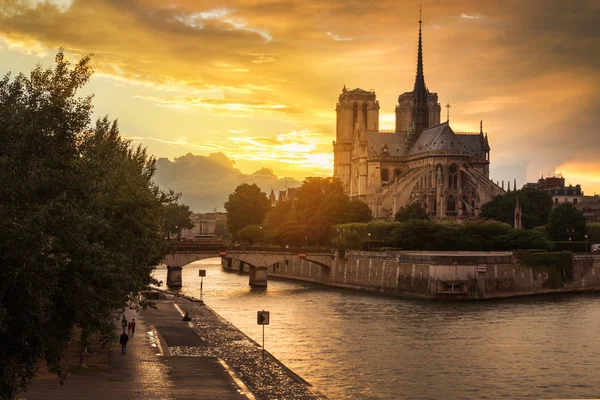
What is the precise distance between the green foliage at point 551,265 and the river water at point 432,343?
140 inches

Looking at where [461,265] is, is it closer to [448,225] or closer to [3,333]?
[448,225]

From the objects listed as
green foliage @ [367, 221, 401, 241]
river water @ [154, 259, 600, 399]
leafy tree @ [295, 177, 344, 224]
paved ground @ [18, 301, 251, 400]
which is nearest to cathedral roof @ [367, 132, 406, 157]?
leafy tree @ [295, 177, 344, 224]

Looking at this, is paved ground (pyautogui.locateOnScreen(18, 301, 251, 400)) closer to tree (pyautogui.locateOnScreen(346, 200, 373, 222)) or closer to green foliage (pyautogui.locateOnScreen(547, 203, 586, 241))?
green foliage (pyautogui.locateOnScreen(547, 203, 586, 241))

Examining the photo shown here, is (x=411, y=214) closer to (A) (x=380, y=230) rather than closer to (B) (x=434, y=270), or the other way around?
(A) (x=380, y=230)

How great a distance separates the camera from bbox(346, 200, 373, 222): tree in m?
121

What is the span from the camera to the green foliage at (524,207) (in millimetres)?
132875

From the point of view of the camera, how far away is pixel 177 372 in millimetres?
34562

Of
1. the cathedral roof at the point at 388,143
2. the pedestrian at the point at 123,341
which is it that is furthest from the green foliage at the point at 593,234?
the pedestrian at the point at 123,341

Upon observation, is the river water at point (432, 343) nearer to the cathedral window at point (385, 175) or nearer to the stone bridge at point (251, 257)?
the stone bridge at point (251, 257)

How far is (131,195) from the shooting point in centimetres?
3238

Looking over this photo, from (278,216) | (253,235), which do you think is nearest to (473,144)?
(278,216)

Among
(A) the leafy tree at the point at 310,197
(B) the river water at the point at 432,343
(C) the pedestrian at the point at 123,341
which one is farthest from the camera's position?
(A) the leafy tree at the point at 310,197

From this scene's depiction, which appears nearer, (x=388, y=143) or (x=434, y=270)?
(x=434, y=270)

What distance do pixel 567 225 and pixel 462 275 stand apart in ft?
127
